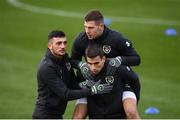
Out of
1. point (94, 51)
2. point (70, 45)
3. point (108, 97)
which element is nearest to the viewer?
point (94, 51)

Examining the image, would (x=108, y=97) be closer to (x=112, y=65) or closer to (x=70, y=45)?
(x=112, y=65)

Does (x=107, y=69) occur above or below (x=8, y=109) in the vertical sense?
above

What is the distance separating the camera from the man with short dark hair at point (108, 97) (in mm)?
9909

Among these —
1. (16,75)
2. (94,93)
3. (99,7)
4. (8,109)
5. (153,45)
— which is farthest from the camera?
(99,7)

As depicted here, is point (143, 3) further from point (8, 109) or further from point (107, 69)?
point (107, 69)

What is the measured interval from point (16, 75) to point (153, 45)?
431 cm

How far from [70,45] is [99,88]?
348 inches

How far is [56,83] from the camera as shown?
9938 millimetres

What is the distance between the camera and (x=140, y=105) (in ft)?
46.4

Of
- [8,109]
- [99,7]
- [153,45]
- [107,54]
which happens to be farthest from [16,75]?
[99,7]

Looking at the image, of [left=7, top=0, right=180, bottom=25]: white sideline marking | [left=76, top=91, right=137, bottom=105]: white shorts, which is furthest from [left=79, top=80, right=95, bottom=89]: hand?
[left=7, top=0, right=180, bottom=25]: white sideline marking

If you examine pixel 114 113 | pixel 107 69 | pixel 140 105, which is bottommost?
pixel 140 105

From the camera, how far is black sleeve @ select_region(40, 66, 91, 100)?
32.4ft

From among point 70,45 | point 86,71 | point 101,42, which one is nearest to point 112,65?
point 86,71
